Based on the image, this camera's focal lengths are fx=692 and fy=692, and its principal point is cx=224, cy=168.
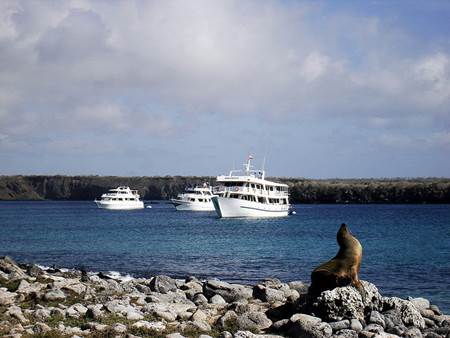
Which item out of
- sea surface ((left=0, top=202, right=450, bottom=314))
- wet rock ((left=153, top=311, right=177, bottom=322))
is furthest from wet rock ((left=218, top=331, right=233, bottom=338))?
sea surface ((left=0, top=202, right=450, bottom=314))

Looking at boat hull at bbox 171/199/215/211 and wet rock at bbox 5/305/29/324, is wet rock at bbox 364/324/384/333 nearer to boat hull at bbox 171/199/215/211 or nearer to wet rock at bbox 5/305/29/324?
wet rock at bbox 5/305/29/324

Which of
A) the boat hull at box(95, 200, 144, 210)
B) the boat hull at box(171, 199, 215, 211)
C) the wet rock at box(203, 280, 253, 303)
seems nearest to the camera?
the wet rock at box(203, 280, 253, 303)

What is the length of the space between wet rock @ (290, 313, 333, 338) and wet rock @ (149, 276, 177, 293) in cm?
743

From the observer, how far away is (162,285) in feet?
70.6

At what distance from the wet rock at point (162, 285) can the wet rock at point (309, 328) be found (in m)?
7.43

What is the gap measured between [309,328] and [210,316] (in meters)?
3.17

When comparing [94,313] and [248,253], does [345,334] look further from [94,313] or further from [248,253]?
[248,253]

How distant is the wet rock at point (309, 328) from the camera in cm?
1389

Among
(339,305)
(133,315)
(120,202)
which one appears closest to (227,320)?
(133,315)

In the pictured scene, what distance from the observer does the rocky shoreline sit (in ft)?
46.0

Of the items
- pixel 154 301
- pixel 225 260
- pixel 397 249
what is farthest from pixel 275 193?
pixel 154 301

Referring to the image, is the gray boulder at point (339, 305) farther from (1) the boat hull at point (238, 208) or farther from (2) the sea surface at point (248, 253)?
(1) the boat hull at point (238, 208)

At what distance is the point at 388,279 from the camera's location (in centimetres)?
2966

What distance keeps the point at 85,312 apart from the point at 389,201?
155m
